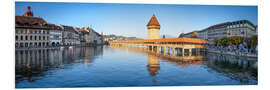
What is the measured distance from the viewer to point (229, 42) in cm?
2052

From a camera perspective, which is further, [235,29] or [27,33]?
[235,29]

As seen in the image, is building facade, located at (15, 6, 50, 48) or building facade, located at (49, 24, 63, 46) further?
building facade, located at (49, 24, 63, 46)

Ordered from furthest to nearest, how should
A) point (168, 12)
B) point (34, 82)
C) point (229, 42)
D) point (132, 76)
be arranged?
→ point (229, 42) < point (168, 12) < point (132, 76) < point (34, 82)

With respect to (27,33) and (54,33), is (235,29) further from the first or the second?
(27,33)

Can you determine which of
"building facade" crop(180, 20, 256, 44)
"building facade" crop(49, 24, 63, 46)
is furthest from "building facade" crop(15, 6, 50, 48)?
"building facade" crop(180, 20, 256, 44)

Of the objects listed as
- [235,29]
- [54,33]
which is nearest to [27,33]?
[54,33]

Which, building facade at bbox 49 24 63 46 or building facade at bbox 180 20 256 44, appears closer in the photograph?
building facade at bbox 180 20 256 44

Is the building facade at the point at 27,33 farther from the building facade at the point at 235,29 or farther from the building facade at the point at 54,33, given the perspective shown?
the building facade at the point at 235,29

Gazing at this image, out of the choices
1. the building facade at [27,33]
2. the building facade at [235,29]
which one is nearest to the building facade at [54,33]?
the building facade at [27,33]

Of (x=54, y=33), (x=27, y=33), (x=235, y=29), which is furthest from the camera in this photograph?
(x=235, y=29)

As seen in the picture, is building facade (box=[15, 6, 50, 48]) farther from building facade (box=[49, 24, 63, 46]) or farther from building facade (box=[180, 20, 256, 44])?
building facade (box=[180, 20, 256, 44])
